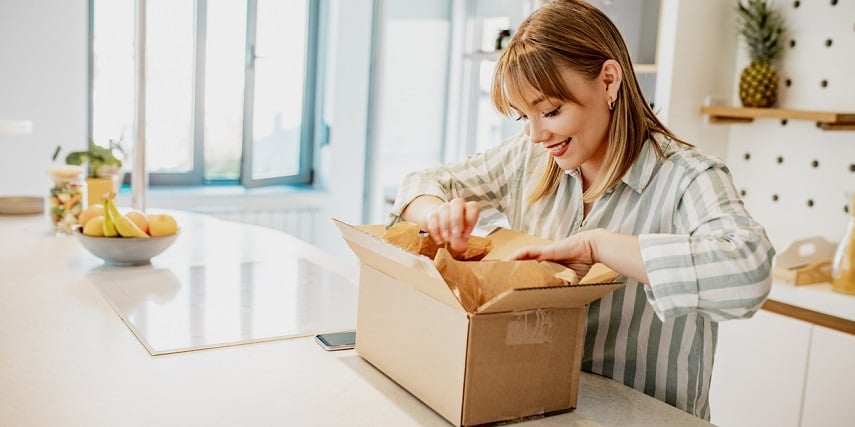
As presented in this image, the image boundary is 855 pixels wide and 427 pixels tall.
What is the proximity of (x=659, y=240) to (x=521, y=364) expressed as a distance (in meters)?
0.25

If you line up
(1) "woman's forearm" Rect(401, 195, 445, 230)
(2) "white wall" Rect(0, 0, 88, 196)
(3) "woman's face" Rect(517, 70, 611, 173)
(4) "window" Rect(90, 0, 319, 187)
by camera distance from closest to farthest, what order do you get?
(3) "woman's face" Rect(517, 70, 611, 173) → (1) "woman's forearm" Rect(401, 195, 445, 230) → (2) "white wall" Rect(0, 0, 88, 196) → (4) "window" Rect(90, 0, 319, 187)

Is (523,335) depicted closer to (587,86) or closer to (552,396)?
(552,396)

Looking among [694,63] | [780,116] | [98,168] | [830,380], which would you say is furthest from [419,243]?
[694,63]

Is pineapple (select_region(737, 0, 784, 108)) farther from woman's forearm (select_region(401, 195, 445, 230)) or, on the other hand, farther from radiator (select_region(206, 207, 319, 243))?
radiator (select_region(206, 207, 319, 243))

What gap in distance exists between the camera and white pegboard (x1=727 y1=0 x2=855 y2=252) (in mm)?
2613

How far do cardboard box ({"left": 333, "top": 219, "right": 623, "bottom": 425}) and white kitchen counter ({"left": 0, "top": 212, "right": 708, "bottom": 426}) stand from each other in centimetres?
4

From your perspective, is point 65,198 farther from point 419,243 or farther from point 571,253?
point 571,253

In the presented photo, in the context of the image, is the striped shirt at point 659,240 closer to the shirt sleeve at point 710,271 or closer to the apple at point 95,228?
the shirt sleeve at point 710,271

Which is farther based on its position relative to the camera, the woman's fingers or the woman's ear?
the woman's ear

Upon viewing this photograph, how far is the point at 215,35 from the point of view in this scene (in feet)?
13.3

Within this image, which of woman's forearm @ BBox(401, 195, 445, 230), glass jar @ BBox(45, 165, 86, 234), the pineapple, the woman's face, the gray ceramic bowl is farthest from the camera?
the pineapple

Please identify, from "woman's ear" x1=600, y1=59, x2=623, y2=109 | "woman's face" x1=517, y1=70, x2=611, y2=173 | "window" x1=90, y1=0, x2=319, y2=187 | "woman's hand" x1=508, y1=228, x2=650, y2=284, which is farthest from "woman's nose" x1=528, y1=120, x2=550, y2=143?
"window" x1=90, y1=0, x2=319, y2=187

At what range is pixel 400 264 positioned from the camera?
1064 millimetres

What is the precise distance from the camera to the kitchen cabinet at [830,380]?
224 cm
